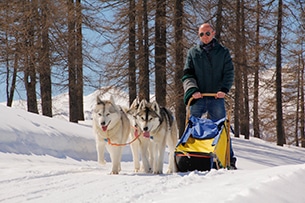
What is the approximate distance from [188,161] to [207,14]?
10471 mm

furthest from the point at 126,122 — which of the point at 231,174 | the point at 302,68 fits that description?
the point at 302,68

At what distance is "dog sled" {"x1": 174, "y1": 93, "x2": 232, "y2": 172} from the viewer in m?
5.48

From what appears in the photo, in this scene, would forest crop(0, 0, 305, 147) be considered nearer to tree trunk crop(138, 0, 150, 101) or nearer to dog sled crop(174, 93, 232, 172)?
tree trunk crop(138, 0, 150, 101)

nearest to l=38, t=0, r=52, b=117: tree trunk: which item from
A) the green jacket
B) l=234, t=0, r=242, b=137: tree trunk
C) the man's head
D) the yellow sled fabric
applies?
l=234, t=0, r=242, b=137: tree trunk

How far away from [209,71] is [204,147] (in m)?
1.23

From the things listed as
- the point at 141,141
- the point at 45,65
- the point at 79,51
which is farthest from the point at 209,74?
the point at 79,51

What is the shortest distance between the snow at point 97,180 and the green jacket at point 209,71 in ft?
4.42

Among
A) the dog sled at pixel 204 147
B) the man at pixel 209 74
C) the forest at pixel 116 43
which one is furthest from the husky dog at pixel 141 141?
the forest at pixel 116 43

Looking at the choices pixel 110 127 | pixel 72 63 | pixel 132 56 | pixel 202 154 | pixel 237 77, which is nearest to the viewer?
pixel 202 154

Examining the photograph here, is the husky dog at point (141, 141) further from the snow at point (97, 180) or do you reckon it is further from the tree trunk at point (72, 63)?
the tree trunk at point (72, 63)

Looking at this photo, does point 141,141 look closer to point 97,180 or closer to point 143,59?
point 97,180

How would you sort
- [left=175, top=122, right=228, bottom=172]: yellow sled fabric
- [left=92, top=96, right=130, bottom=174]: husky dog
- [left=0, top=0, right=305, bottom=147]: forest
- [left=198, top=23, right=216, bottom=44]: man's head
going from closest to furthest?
[left=175, top=122, right=228, bottom=172]: yellow sled fabric
[left=198, top=23, right=216, bottom=44]: man's head
[left=92, top=96, right=130, bottom=174]: husky dog
[left=0, top=0, right=305, bottom=147]: forest

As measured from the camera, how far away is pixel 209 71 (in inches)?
240

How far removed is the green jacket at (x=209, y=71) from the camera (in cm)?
603
